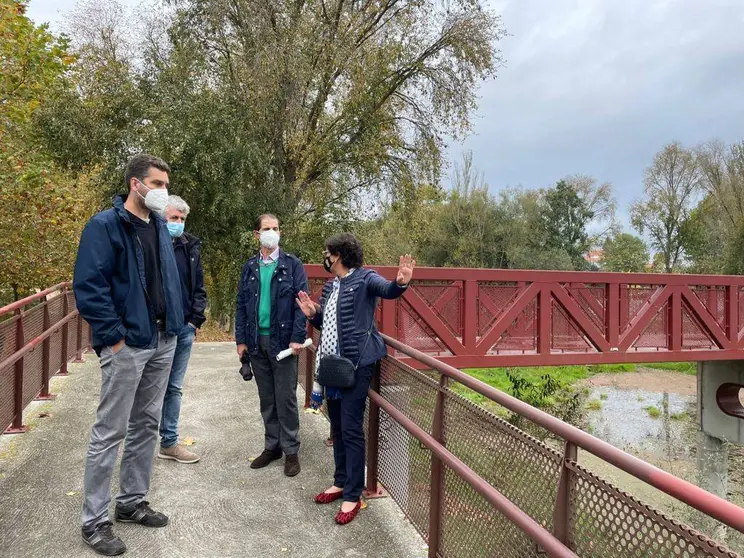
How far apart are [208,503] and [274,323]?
4.18ft

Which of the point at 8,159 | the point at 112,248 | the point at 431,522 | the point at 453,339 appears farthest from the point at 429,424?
the point at 8,159

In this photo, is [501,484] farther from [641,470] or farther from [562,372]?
[562,372]

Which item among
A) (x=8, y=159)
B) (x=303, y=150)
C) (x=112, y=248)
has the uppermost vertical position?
(x=303, y=150)

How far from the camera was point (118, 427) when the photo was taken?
9.71 feet

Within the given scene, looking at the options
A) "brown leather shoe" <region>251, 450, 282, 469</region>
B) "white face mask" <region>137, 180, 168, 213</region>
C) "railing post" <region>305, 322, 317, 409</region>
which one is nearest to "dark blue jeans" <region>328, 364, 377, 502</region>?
"brown leather shoe" <region>251, 450, 282, 469</region>

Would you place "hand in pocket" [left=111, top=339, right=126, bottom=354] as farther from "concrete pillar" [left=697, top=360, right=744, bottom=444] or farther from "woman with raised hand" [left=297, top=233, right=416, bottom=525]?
"concrete pillar" [left=697, top=360, right=744, bottom=444]

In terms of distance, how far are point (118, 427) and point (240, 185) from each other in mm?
12083

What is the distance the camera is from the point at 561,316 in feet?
28.7

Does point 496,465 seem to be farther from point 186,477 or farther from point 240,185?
point 240,185

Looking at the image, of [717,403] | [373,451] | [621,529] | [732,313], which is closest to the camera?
[621,529]

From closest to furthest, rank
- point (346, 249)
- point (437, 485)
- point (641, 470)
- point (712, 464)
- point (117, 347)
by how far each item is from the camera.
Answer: point (641, 470)
point (117, 347)
point (437, 485)
point (346, 249)
point (712, 464)

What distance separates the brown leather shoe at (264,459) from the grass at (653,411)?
19.1 meters

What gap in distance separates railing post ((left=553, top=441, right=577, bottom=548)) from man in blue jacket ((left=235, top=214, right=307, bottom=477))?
230 centimetres

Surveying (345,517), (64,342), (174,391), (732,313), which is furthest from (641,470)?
(732,313)
